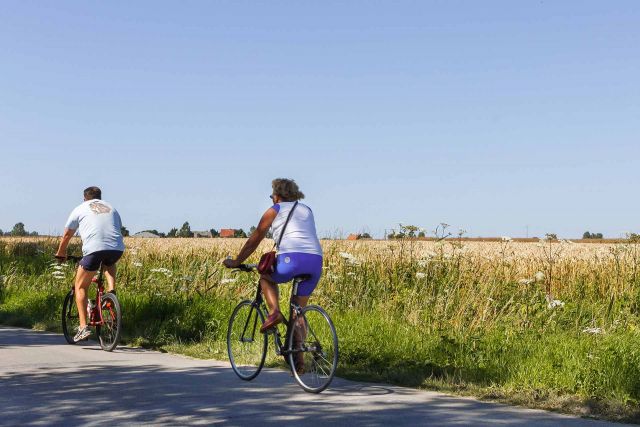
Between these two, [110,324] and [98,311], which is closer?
[110,324]

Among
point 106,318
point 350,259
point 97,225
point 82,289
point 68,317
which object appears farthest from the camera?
point 350,259

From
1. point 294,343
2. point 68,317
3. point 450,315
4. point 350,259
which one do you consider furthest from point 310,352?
point 68,317

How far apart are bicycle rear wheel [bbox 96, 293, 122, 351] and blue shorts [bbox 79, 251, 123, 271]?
45 centimetres

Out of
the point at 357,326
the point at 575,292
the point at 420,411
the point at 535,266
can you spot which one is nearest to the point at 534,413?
the point at 420,411

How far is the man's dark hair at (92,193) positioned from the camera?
38.0 feet

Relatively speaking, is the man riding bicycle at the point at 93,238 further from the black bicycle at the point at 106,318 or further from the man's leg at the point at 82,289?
the black bicycle at the point at 106,318

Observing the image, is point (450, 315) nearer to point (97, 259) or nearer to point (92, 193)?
point (97, 259)

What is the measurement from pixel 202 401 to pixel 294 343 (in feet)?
3.97

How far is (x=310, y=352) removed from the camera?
8.18 metres

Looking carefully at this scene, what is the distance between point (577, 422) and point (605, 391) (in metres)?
1.17

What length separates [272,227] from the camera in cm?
836

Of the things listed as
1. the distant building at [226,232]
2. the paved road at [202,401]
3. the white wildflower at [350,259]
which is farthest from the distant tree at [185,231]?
the paved road at [202,401]

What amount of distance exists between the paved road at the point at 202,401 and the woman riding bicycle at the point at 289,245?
0.94 metres

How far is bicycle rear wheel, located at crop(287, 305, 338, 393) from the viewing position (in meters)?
7.98
